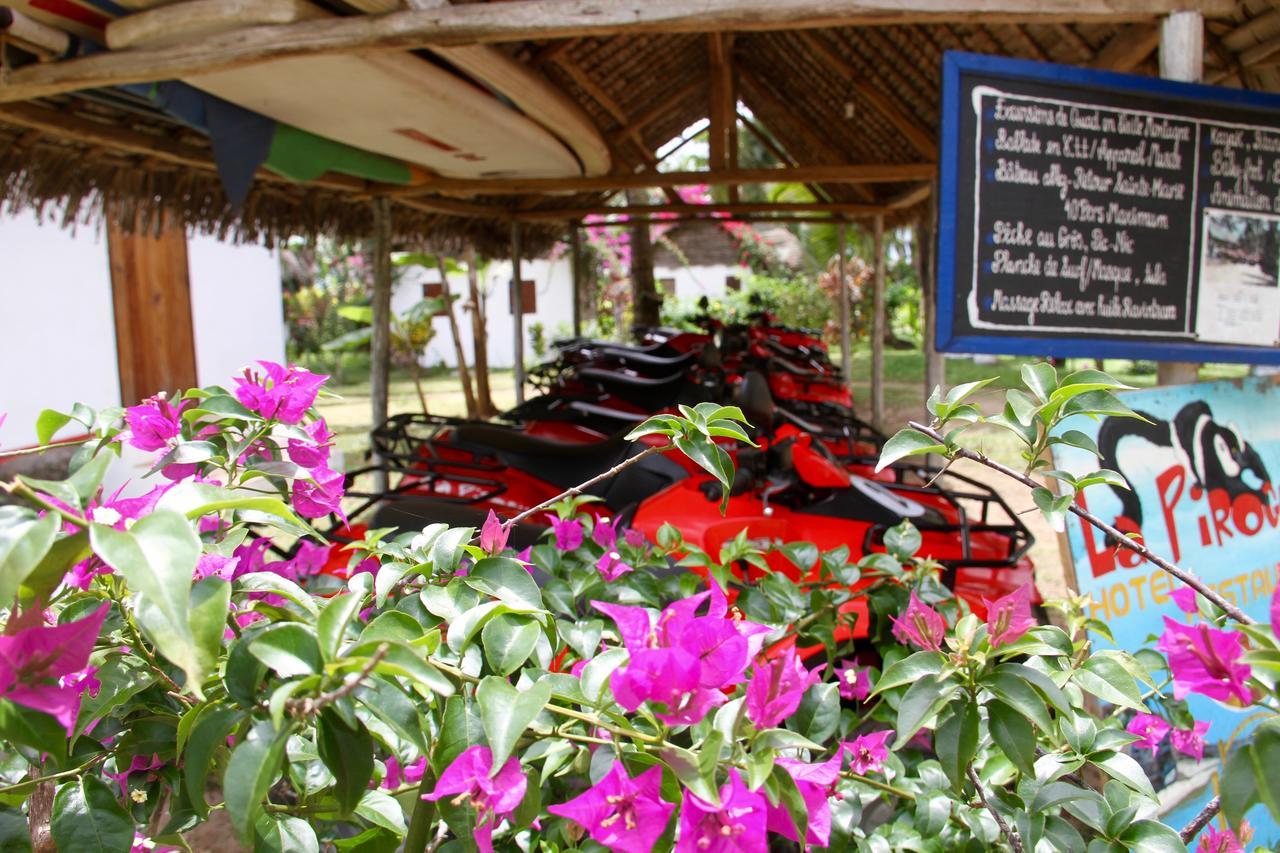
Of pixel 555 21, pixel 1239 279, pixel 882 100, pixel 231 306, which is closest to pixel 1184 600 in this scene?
pixel 1239 279

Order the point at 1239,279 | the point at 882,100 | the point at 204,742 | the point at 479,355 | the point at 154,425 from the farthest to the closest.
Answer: the point at 479,355 < the point at 882,100 < the point at 1239,279 < the point at 154,425 < the point at 204,742

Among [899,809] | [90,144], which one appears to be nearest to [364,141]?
[90,144]

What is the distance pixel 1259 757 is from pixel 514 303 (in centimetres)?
926

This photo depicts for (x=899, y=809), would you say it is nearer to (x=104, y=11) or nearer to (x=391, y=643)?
(x=391, y=643)

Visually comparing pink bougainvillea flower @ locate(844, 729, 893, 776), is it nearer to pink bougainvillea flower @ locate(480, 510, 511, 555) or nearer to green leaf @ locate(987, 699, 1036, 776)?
green leaf @ locate(987, 699, 1036, 776)

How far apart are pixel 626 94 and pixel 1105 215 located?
450cm

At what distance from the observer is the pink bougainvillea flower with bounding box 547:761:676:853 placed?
639 mm

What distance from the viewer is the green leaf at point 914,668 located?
73 cm

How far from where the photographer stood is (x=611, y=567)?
1.37 metres

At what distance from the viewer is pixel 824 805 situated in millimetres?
720

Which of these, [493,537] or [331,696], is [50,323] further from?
[331,696]

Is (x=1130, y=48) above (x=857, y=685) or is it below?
above

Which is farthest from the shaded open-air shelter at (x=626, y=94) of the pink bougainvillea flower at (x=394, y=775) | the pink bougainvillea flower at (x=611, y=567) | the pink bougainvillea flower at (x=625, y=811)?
the pink bougainvillea flower at (x=625, y=811)

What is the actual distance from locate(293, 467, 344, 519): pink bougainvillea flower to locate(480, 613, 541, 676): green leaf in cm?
30
